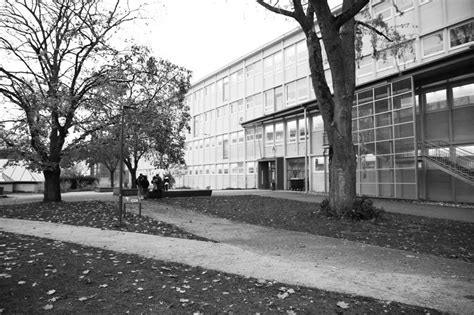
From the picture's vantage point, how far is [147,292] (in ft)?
15.8

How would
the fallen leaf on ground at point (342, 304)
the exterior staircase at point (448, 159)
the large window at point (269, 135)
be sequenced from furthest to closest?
1. the large window at point (269, 135)
2. the exterior staircase at point (448, 159)
3. the fallen leaf on ground at point (342, 304)

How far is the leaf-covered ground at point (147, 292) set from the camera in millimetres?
4309

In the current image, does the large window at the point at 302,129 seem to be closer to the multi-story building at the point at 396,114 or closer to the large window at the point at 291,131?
the multi-story building at the point at 396,114

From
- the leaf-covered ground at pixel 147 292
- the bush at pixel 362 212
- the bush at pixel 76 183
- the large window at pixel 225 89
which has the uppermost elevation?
the large window at pixel 225 89

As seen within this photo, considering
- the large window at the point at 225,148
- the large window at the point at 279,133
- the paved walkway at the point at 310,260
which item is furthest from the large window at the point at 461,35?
the large window at the point at 225,148

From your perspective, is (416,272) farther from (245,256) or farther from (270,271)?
(245,256)

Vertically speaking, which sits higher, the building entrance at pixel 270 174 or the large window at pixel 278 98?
the large window at pixel 278 98

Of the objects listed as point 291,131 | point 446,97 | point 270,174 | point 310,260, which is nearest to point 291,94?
point 291,131

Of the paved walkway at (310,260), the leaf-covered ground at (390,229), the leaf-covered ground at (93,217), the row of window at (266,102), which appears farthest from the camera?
the row of window at (266,102)

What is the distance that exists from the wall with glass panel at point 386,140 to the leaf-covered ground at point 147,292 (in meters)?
16.7

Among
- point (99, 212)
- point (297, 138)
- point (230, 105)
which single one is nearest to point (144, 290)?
point (99, 212)

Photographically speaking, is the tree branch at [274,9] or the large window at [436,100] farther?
the large window at [436,100]

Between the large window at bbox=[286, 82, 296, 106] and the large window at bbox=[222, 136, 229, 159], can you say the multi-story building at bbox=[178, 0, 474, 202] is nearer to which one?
the large window at bbox=[286, 82, 296, 106]

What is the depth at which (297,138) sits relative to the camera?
97.0ft
